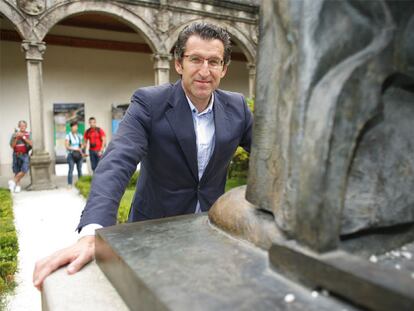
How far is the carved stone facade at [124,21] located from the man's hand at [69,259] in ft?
29.7

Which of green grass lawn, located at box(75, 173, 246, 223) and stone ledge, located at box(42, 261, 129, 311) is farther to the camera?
green grass lawn, located at box(75, 173, 246, 223)

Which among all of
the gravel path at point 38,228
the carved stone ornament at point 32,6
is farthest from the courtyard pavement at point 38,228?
the carved stone ornament at point 32,6

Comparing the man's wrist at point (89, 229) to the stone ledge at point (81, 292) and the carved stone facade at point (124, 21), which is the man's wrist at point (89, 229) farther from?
the carved stone facade at point (124, 21)

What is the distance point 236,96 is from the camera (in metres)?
2.54

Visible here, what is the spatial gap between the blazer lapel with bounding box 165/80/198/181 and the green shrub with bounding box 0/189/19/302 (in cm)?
269

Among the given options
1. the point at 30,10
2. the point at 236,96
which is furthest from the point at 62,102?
the point at 236,96

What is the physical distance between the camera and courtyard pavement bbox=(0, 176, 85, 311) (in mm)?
4012

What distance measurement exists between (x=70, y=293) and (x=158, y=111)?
3.70 ft

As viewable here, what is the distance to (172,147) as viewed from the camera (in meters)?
2.19

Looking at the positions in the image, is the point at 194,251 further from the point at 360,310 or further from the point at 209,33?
the point at 209,33

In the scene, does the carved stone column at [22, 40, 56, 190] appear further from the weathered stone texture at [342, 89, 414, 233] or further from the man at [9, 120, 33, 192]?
the weathered stone texture at [342, 89, 414, 233]

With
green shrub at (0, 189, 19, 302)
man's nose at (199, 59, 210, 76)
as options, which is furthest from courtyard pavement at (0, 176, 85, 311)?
man's nose at (199, 59, 210, 76)

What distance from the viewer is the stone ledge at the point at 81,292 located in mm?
1248

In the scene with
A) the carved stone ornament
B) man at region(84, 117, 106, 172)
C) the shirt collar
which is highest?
the carved stone ornament
